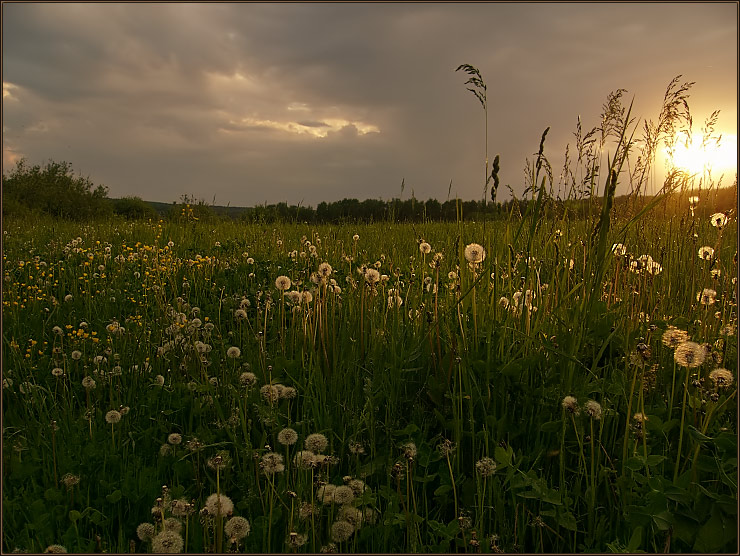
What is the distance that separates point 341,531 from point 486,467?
0.58m

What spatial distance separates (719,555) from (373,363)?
5.19 feet

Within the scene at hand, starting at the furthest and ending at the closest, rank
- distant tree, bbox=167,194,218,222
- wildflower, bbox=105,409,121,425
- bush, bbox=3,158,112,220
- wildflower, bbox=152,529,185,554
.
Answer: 1. bush, bbox=3,158,112,220
2. distant tree, bbox=167,194,218,222
3. wildflower, bbox=105,409,121,425
4. wildflower, bbox=152,529,185,554

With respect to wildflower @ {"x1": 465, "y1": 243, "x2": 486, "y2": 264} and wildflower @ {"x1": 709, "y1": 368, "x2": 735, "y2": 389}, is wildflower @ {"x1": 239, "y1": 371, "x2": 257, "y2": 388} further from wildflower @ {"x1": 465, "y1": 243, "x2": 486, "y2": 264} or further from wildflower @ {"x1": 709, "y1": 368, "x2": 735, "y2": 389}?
wildflower @ {"x1": 709, "y1": 368, "x2": 735, "y2": 389}

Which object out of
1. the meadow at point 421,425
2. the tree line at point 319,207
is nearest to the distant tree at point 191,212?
the tree line at point 319,207

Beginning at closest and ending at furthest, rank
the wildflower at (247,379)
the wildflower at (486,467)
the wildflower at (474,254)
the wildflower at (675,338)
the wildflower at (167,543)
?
the wildflower at (167,543) → the wildflower at (486,467) → the wildflower at (675,338) → the wildflower at (247,379) → the wildflower at (474,254)

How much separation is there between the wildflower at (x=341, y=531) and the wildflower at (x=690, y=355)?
136cm

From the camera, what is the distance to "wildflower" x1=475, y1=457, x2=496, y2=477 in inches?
71.8

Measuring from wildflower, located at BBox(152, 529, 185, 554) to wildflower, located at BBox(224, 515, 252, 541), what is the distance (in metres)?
0.13

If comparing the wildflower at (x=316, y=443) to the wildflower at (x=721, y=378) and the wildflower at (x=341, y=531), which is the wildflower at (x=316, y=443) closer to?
the wildflower at (x=341, y=531)

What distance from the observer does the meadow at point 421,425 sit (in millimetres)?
1722

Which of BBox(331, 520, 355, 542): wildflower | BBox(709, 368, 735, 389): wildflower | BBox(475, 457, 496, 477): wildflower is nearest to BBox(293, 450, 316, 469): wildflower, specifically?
BBox(331, 520, 355, 542): wildflower

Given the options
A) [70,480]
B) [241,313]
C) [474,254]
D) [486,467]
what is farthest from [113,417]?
[474,254]

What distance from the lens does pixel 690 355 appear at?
1.93 metres

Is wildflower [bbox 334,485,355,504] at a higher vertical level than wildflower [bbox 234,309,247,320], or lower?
lower
